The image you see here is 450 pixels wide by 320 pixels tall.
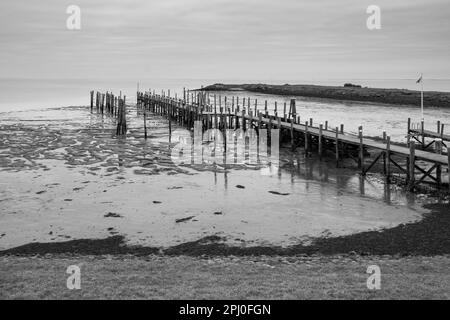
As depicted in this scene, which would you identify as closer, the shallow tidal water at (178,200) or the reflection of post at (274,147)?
the shallow tidal water at (178,200)

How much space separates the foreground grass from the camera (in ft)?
28.4

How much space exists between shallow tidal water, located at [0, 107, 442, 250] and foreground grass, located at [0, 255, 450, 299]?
199 cm

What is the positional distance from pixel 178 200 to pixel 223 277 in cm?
807

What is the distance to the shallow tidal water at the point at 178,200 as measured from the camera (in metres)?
14.0

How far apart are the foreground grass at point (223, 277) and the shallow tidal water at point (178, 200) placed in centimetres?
199

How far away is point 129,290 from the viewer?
29.0 feet

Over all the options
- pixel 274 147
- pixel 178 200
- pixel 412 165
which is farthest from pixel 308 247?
pixel 274 147

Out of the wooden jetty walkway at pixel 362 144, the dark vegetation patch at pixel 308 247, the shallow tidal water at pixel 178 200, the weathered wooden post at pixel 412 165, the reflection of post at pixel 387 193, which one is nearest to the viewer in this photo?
the dark vegetation patch at pixel 308 247

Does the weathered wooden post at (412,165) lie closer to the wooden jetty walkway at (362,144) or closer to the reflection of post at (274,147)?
the wooden jetty walkway at (362,144)

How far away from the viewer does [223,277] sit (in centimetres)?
971

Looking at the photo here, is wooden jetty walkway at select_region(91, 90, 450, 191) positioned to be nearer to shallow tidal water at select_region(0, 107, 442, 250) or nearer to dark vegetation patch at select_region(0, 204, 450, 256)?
shallow tidal water at select_region(0, 107, 442, 250)

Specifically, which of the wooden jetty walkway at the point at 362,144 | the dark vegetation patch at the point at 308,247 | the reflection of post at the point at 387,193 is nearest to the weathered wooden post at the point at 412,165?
the wooden jetty walkway at the point at 362,144

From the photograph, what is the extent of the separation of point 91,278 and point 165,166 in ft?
46.6

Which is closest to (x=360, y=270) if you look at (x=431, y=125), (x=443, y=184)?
(x=443, y=184)
